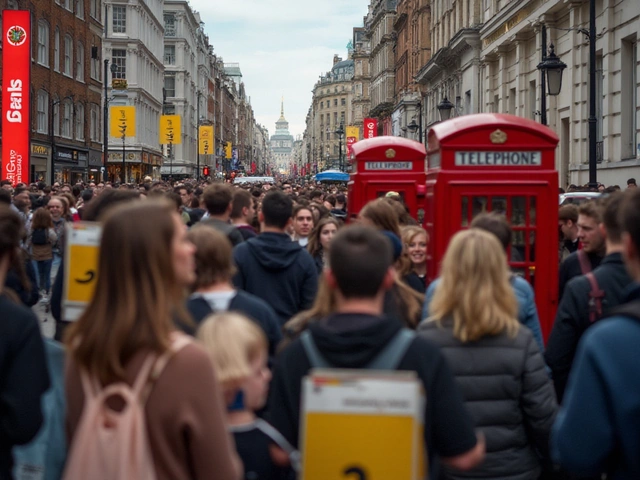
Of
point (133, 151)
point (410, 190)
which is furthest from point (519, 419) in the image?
point (133, 151)

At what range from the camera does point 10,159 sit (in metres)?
32.1

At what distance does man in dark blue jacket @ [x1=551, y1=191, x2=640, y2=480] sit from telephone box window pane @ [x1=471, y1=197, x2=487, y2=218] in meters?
5.95

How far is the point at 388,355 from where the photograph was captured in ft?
12.0

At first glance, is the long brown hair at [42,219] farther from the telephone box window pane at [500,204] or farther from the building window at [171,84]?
the building window at [171,84]

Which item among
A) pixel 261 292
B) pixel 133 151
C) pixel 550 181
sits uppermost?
pixel 133 151

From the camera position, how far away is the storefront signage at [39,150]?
143 ft

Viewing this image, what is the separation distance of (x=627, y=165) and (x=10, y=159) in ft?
62.5

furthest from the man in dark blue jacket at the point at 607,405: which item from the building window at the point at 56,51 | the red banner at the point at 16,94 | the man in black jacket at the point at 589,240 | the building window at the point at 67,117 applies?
the building window at the point at 67,117

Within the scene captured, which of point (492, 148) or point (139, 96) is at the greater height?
point (139, 96)

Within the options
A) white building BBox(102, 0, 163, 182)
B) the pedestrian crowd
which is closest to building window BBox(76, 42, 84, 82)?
white building BBox(102, 0, 163, 182)

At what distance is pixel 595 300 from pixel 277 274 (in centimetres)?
237

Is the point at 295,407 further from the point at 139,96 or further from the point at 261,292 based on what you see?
the point at 139,96

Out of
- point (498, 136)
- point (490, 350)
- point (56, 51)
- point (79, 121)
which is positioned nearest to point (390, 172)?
point (498, 136)

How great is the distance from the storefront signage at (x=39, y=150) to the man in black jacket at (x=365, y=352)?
41.7 meters
